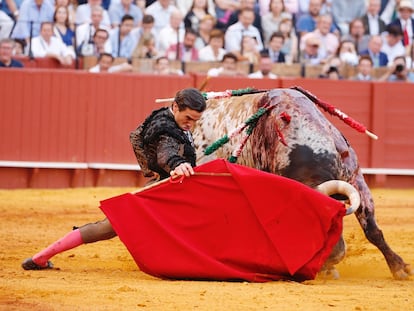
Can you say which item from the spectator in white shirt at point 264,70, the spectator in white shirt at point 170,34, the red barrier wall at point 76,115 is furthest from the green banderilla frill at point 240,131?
the spectator in white shirt at point 170,34

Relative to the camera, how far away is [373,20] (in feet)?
47.5

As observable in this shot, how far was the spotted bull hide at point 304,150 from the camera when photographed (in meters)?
6.86

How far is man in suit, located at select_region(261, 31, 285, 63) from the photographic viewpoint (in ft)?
44.3

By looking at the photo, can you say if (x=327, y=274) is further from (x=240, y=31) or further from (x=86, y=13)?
(x=86, y=13)

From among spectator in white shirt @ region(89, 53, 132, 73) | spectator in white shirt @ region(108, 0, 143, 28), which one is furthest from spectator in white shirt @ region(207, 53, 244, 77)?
spectator in white shirt @ region(108, 0, 143, 28)

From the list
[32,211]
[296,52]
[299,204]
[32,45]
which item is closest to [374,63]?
[296,52]

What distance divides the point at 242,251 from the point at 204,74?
6639 mm

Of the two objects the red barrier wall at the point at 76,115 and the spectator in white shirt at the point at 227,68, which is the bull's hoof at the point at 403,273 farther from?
the spectator in white shirt at the point at 227,68

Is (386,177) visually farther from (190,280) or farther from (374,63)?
(190,280)

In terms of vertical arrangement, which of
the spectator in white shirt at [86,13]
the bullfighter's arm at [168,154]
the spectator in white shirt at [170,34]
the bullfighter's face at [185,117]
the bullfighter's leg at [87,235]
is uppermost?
the spectator in white shirt at [86,13]

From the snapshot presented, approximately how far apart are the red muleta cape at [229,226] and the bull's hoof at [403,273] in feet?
2.76

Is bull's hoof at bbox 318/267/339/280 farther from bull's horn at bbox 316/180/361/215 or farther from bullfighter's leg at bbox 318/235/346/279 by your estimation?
bull's horn at bbox 316/180/361/215

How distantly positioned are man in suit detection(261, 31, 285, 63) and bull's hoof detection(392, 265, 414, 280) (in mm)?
6580

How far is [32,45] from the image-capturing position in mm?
12969
